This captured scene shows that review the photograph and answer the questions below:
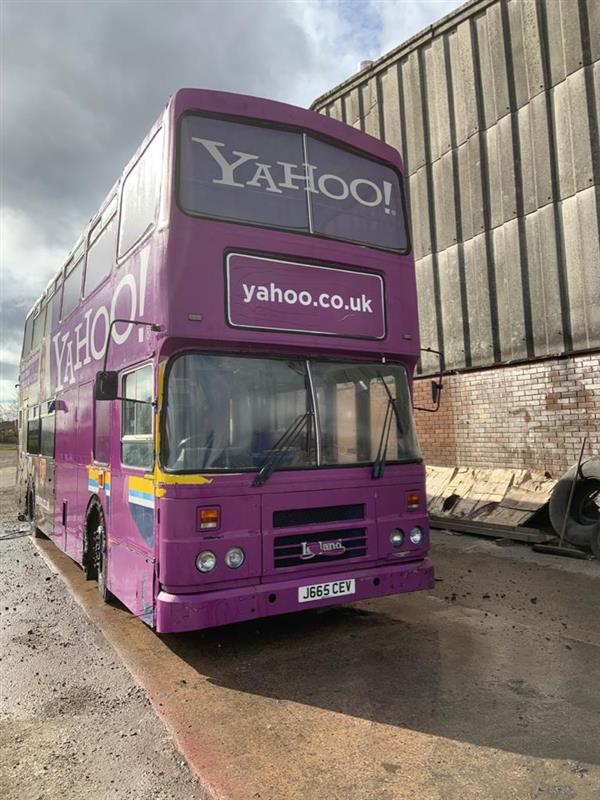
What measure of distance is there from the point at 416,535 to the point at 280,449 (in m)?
1.49

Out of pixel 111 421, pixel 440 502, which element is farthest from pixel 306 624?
pixel 440 502

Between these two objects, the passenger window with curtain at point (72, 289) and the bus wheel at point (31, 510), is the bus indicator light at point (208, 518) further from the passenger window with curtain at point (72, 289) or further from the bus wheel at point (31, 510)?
the bus wheel at point (31, 510)

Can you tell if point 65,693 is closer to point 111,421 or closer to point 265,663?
point 265,663

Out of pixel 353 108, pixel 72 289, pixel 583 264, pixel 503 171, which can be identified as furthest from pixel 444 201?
pixel 72 289

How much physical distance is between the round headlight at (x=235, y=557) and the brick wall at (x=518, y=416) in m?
6.77

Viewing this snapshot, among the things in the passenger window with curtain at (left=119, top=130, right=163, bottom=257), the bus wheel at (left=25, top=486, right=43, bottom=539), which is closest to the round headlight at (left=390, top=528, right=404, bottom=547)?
the passenger window with curtain at (left=119, top=130, right=163, bottom=257)

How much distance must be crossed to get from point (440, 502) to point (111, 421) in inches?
276

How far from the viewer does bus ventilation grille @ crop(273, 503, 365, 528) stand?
457cm

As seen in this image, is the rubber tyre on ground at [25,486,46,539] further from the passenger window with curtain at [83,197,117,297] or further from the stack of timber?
the stack of timber

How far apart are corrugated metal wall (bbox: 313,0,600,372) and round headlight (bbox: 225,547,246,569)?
7.08m

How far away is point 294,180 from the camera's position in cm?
501

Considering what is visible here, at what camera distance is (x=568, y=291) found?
971cm

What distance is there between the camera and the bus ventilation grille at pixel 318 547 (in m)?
4.57

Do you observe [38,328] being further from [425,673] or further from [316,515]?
[425,673]
